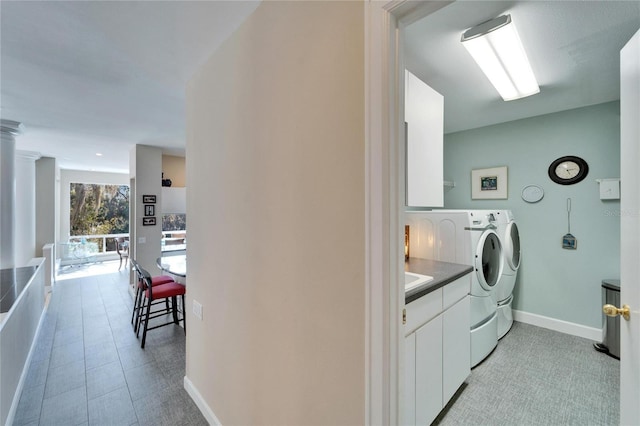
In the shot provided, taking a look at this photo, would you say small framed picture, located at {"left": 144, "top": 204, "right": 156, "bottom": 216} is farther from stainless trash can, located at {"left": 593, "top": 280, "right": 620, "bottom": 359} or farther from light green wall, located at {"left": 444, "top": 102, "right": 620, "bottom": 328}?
stainless trash can, located at {"left": 593, "top": 280, "right": 620, "bottom": 359}

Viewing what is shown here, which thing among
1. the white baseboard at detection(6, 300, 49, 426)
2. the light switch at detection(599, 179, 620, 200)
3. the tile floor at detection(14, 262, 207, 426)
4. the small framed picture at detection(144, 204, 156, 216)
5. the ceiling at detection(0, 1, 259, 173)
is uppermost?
the ceiling at detection(0, 1, 259, 173)

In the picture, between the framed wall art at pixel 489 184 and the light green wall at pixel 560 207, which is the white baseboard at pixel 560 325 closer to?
the light green wall at pixel 560 207

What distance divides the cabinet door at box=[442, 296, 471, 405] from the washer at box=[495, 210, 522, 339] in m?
1.01

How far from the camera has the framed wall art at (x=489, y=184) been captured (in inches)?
134

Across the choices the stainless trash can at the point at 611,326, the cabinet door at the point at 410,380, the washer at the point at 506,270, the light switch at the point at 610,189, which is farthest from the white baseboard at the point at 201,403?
the light switch at the point at 610,189

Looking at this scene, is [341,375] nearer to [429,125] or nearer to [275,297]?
[275,297]

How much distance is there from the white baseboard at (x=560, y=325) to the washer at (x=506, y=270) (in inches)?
15.6

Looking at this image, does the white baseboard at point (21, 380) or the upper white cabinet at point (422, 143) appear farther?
the white baseboard at point (21, 380)

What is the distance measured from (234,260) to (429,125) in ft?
5.37

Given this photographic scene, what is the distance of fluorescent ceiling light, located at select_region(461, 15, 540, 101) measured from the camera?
1.55 meters

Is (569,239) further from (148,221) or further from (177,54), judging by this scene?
(148,221)

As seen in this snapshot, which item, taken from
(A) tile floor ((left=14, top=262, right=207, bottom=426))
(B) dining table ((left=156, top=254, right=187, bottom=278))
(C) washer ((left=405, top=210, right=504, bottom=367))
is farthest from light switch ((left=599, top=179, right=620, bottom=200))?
(B) dining table ((left=156, top=254, right=187, bottom=278))

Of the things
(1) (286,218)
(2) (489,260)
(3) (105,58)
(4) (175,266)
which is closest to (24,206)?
(4) (175,266)

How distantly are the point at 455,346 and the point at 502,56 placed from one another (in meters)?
2.09
